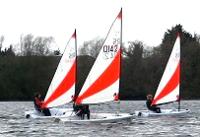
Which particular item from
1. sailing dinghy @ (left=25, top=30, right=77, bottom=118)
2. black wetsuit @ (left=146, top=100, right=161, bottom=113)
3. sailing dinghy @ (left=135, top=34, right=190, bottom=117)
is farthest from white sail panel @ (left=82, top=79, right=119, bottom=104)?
sailing dinghy @ (left=135, top=34, right=190, bottom=117)

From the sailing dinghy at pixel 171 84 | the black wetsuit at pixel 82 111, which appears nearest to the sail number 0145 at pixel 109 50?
the black wetsuit at pixel 82 111

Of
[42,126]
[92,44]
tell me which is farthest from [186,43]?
[42,126]

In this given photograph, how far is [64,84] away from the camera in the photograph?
34031 millimetres

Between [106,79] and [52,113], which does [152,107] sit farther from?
[106,79]

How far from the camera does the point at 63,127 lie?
2825 cm

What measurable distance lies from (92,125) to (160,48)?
192 ft

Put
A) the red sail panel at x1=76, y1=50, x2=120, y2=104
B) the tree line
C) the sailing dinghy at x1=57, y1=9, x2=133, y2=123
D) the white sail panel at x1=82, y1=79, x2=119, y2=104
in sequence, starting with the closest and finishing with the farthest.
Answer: the sailing dinghy at x1=57, y1=9, x2=133, y2=123 → the white sail panel at x1=82, y1=79, x2=119, y2=104 → the red sail panel at x1=76, y1=50, x2=120, y2=104 → the tree line

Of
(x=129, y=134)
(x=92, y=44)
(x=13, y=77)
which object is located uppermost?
(x=92, y=44)

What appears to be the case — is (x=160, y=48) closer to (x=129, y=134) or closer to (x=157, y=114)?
(x=157, y=114)

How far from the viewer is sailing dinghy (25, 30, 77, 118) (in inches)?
1330

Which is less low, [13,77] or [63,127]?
[13,77]

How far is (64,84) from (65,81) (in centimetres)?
19

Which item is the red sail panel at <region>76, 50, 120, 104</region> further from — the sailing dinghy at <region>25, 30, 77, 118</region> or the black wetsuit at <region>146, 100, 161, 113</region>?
the black wetsuit at <region>146, 100, 161, 113</region>

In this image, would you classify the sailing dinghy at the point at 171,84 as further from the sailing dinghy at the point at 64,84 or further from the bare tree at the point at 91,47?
the bare tree at the point at 91,47
